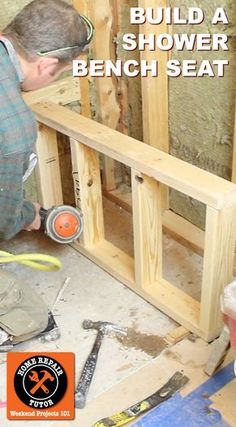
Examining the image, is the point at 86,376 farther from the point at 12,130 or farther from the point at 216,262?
the point at 12,130

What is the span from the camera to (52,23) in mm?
1748

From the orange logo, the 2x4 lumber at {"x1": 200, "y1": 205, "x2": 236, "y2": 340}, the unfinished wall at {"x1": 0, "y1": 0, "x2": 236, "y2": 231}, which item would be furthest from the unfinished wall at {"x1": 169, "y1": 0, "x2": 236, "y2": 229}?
the orange logo

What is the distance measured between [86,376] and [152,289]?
0.49 m

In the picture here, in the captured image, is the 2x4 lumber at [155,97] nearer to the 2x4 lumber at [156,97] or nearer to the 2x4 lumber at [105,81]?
the 2x4 lumber at [156,97]

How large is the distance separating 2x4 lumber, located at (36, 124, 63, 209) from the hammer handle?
760 mm

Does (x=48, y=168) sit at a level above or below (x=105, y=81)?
below

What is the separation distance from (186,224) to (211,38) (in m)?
0.86

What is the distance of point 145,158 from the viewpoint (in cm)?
208

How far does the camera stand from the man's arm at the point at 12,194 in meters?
1.79

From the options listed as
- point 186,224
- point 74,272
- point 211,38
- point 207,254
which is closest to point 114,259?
point 74,272

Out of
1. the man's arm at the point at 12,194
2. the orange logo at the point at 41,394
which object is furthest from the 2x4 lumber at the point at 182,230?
the orange logo at the point at 41,394

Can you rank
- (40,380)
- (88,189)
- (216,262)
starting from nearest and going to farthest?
(40,380) < (216,262) < (88,189)

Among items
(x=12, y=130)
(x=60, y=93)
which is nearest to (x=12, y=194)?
(x=12, y=130)

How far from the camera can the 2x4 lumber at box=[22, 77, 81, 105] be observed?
257 centimetres
